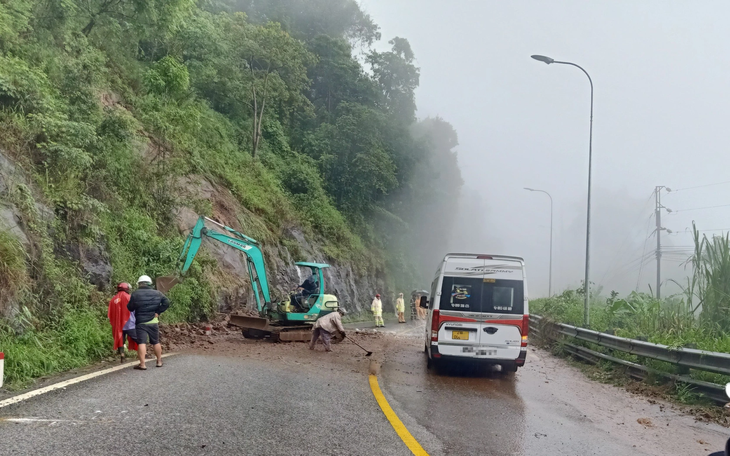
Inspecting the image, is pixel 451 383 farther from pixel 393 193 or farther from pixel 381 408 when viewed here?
pixel 393 193

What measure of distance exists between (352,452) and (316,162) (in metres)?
37.9

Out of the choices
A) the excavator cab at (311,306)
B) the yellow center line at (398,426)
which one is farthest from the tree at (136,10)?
the yellow center line at (398,426)

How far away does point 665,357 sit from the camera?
32.1ft

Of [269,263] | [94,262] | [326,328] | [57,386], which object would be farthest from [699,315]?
[269,263]

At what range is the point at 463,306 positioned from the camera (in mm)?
11391

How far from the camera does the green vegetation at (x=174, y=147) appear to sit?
11969 mm

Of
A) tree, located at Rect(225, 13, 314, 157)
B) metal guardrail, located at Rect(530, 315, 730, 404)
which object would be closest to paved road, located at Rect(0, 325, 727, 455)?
metal guardrail, located at Rect(530, 315, 730, 404)

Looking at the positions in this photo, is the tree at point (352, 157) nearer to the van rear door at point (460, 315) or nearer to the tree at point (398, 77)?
the tree at point (398, 77)

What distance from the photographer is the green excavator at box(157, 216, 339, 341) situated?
50.2 feet

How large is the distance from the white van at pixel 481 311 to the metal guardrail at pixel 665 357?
6.90 ft

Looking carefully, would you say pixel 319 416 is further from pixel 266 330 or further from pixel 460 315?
pixel 266 330

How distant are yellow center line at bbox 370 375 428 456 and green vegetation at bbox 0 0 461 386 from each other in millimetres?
4970

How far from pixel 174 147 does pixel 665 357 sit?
20.0 meters

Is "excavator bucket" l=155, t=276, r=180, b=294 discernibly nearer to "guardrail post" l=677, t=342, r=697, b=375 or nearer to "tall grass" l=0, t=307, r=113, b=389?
"tall grass" l=0, t=307, r=113, b=389
